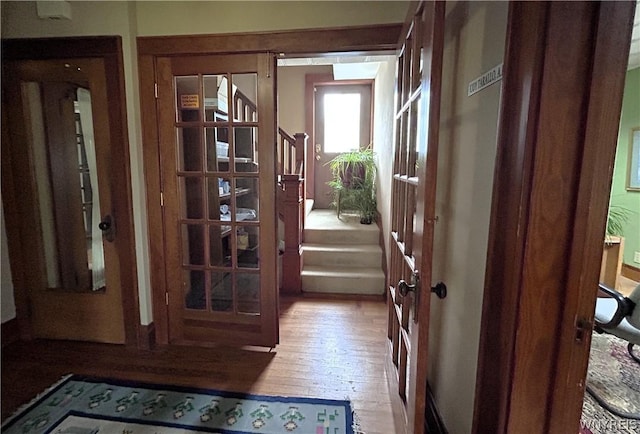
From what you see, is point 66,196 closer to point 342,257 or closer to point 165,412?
point 165,412

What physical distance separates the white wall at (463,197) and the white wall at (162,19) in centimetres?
86

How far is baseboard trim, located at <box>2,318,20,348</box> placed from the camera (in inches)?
92.2

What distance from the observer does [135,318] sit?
232 centimetres

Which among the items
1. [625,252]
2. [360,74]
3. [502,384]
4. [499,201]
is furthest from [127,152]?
[625,252]

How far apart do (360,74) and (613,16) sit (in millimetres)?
4090

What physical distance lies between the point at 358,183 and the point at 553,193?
3.56 meters

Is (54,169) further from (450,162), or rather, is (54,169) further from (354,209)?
(354,209)

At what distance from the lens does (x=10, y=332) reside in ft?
7.81

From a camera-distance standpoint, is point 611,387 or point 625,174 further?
point 625,174

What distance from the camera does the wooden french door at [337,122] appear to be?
5164 mm

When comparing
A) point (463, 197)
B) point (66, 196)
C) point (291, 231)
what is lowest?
point (291, 231)

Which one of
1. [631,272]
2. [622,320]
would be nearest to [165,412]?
[622,320]

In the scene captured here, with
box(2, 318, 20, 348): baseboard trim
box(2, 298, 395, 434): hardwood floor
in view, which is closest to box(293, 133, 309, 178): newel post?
box(2, 298, 395, 434): hardwood floor

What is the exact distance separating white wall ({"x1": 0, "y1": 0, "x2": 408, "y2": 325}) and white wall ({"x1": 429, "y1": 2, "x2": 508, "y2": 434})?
860 mm
